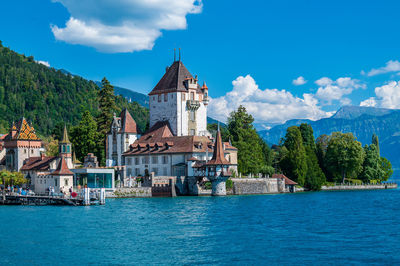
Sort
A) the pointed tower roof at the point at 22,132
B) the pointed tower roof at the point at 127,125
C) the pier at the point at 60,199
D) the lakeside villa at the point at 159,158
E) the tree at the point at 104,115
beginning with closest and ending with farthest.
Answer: the pier at the point at 60,199 < the lakeside villa at the point at 159,158 < the pointed tower roof at the point at 22,132 < the pointed tower roof at the point at 127,125 < the tree at the point at 104,115

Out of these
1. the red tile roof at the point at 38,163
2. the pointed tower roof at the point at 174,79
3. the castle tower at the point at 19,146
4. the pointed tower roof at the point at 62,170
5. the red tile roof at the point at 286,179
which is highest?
the pointed tower roof at the point at 174,79

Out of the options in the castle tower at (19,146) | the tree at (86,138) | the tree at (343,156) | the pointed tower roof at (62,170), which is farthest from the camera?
the tree at (343,156)

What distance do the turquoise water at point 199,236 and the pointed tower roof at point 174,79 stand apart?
38.0 metres

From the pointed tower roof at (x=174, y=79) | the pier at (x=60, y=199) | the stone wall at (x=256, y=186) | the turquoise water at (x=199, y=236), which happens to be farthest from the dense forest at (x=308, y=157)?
the turquoise water at (x=199, y=236)

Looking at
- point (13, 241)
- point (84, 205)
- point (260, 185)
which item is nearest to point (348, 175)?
point (260, 185)

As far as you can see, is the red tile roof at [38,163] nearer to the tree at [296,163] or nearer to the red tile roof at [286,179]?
the red tile roof at [286,179]

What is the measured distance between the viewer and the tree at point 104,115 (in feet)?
317

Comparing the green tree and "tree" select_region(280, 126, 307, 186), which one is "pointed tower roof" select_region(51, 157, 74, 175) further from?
"tree" select_region(280, 126, 307, 186)

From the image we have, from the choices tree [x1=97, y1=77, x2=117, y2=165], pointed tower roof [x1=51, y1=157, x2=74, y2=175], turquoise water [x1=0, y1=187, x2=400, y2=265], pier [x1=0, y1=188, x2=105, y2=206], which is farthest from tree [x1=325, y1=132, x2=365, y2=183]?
pier [x1=0, y1=188, x2=105, y2=206]

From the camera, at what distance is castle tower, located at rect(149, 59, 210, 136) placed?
298 ft

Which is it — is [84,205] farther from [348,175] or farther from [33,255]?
[348,175]

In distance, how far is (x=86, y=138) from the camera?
96.4m

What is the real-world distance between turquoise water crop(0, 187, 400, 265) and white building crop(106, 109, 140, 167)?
33812 millimetres

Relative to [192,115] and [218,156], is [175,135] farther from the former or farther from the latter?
[218,156]
